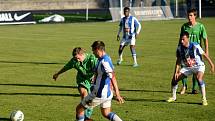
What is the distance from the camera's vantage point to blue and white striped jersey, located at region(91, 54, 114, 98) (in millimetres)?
9648

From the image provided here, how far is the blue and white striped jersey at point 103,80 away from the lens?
965cm

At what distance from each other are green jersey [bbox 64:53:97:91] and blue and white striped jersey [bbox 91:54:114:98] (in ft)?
3.25

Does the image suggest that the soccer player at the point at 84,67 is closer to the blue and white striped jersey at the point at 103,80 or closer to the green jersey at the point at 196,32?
the blue and white striped jersey at the point at 103,80

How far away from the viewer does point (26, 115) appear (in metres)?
11.9

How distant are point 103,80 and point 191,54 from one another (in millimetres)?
3777

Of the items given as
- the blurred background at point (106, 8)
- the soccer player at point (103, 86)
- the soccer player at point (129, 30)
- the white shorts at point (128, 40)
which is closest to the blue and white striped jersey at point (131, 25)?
the soccer player at point (129, 30)

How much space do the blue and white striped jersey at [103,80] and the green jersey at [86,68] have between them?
0.99 metres

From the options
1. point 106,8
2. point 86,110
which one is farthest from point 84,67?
point 106,8

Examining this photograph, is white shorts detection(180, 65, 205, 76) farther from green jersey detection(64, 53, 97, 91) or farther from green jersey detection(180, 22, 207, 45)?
green jersey detection(64, 53, 97, 91)

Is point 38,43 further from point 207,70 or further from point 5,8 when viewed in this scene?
point 5,8

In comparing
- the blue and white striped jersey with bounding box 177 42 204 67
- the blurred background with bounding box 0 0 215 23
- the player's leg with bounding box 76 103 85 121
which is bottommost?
the blurred background with bounding box 0 0 215 23

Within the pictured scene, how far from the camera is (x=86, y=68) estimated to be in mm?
11070

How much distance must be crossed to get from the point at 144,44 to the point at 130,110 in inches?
732

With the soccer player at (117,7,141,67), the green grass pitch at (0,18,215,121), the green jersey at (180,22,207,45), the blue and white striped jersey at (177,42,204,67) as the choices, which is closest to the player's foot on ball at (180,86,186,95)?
the green grass pitch at (0,18,215,121)
